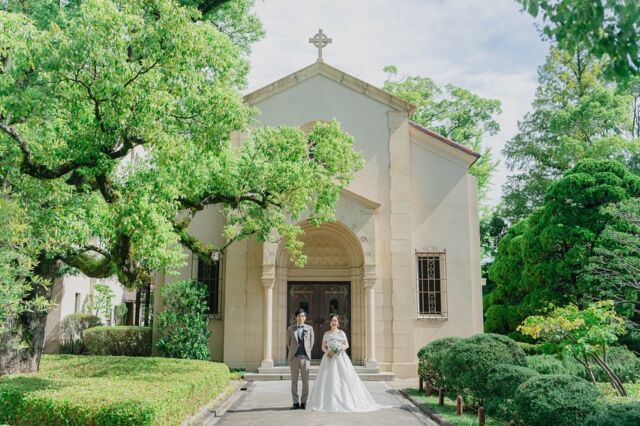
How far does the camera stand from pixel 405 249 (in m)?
18.7

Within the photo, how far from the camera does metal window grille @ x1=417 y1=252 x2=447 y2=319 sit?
62.6 ft

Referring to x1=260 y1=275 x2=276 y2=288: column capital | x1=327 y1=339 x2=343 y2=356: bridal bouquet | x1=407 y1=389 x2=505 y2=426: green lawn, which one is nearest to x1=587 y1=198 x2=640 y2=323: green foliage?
x1=407 y1=389 x2=505 y2=426: green lawn

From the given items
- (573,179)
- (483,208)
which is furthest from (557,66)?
(573,179)

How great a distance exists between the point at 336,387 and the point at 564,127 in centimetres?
2261

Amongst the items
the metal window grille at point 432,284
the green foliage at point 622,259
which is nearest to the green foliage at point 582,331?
the green foliage at point 622,259

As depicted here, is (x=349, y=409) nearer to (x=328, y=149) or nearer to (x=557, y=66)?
(x=328, y=149)

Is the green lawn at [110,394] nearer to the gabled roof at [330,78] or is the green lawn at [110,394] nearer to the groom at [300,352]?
the groom at [300,352]

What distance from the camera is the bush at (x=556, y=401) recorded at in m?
7.99

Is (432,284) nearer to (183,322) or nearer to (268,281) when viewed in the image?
(268,281)

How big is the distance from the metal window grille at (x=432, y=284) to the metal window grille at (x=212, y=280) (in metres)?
6.82

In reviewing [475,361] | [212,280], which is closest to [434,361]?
[475,361]

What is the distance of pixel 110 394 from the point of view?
9094mm

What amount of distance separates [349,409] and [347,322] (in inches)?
318

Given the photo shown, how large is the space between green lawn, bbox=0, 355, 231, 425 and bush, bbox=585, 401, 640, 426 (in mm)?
5852
